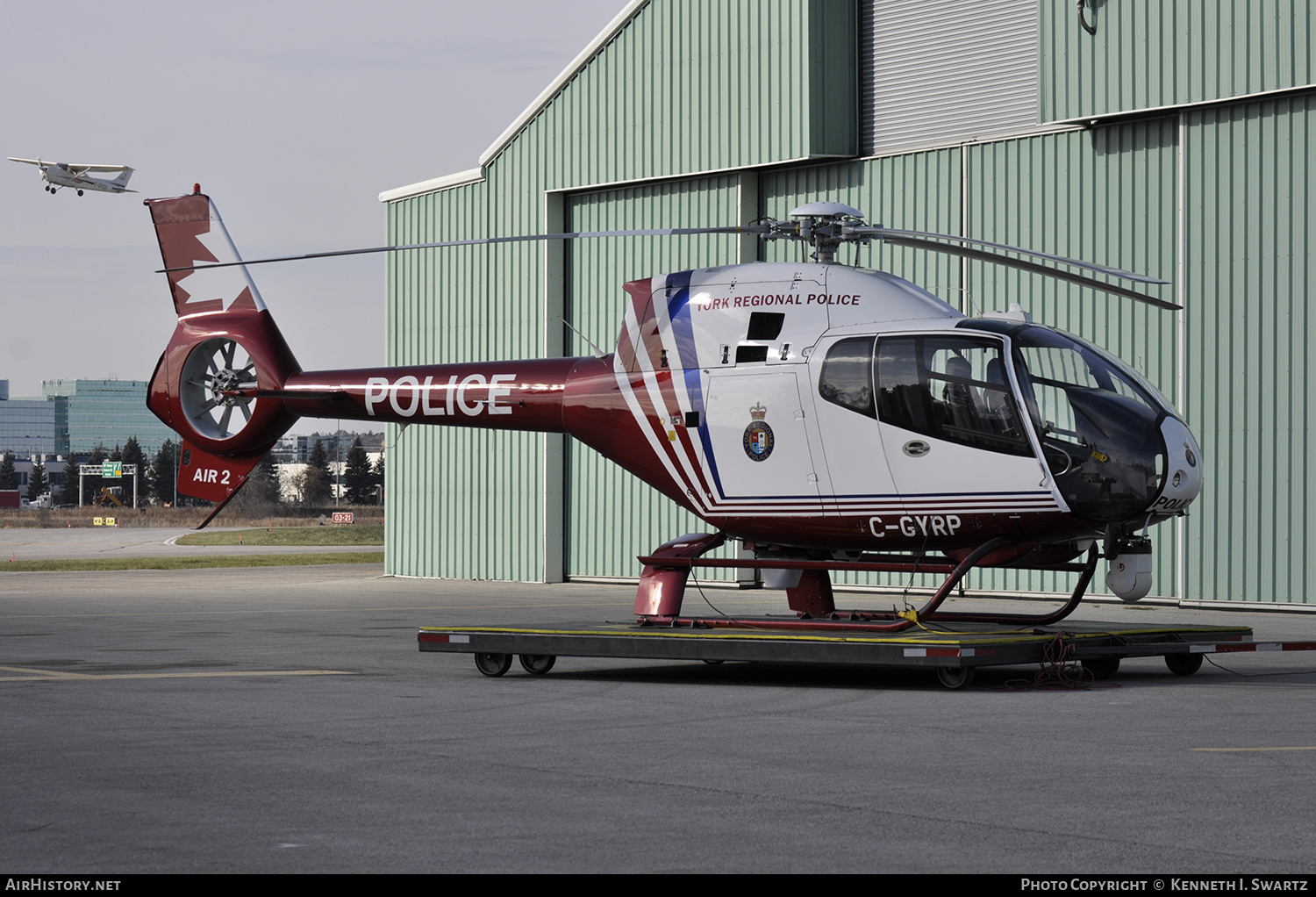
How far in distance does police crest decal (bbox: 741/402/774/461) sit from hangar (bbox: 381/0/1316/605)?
3907 mm

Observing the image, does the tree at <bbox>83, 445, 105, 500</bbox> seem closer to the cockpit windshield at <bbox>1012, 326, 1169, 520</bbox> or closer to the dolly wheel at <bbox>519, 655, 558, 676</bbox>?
the dolly wheel at <bbox>519, 655, 558, 676</bbox>

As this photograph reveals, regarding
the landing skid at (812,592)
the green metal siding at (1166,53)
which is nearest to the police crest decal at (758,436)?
the landing skid at (812,592)

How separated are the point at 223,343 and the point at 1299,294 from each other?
14982 millimetres

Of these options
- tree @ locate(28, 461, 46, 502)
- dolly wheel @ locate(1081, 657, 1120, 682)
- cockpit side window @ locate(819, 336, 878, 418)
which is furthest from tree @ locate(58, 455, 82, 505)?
dolly wheel @ locate(1081, 657, 1120, 682)

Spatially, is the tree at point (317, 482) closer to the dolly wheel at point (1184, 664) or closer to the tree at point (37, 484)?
the tree at point (37, 484)

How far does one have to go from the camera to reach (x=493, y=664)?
14.2m

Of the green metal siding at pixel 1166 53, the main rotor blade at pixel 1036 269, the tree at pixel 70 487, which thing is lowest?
the tree at pixel 70 487

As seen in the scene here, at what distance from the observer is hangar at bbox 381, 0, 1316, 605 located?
22.3 metres

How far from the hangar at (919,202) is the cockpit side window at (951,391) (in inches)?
168

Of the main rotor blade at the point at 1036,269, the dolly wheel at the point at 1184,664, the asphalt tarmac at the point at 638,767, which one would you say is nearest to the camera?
the asphalt tarmac at the point at 638,767

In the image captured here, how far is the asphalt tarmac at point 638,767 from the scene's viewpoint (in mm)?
6367

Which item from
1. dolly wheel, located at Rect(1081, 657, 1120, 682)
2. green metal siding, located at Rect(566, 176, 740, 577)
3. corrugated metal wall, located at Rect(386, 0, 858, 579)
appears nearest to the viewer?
dolly wheel, located at Rect(1081, 657, 1120, 682)
